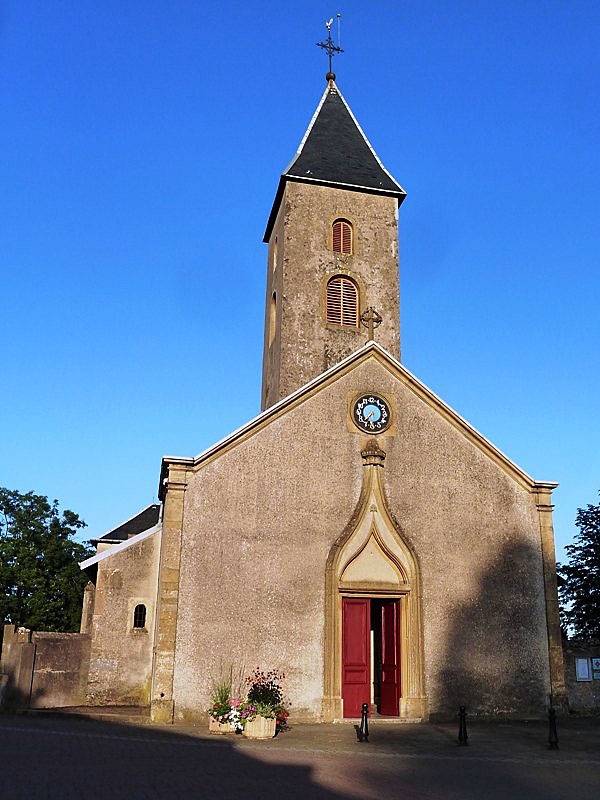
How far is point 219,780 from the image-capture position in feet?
30.7

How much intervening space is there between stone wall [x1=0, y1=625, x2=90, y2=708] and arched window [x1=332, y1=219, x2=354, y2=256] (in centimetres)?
1441

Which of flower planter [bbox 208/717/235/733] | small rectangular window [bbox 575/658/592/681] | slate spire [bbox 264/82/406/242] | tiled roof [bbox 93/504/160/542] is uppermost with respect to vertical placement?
slate spire [bbox 264/82/406/242]

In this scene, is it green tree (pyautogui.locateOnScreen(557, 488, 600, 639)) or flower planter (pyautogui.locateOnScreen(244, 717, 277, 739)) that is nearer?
flower planter (pyautogui.locateOnScreen(244, 717, 277, 739))

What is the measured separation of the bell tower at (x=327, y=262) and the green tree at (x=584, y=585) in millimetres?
10930

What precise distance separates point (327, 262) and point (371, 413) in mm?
7650

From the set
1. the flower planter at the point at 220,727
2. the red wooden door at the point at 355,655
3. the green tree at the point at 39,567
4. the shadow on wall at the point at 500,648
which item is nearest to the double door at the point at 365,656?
the red wooden door at the point at 355,655

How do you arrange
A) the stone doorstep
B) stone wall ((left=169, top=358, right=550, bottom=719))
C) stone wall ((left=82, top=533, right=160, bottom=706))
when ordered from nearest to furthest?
the stone doorstep → stone wall ((left=169, top=358, right=550, bottom=719)) → stone wall ((left=82, top=533, right=160, bottom=706))

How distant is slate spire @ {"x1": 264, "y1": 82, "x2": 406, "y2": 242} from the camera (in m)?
25.2

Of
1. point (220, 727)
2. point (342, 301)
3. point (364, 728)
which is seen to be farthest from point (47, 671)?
point (342, 301)

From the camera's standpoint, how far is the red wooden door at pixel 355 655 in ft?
54.1

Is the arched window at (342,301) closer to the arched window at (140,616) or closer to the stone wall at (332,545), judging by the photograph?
the stone wall at (332,545)

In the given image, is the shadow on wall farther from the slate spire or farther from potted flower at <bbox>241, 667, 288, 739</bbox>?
the slate spire

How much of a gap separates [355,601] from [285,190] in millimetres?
14175

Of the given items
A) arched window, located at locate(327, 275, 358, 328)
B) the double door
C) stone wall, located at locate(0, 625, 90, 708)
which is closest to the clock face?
the double door
